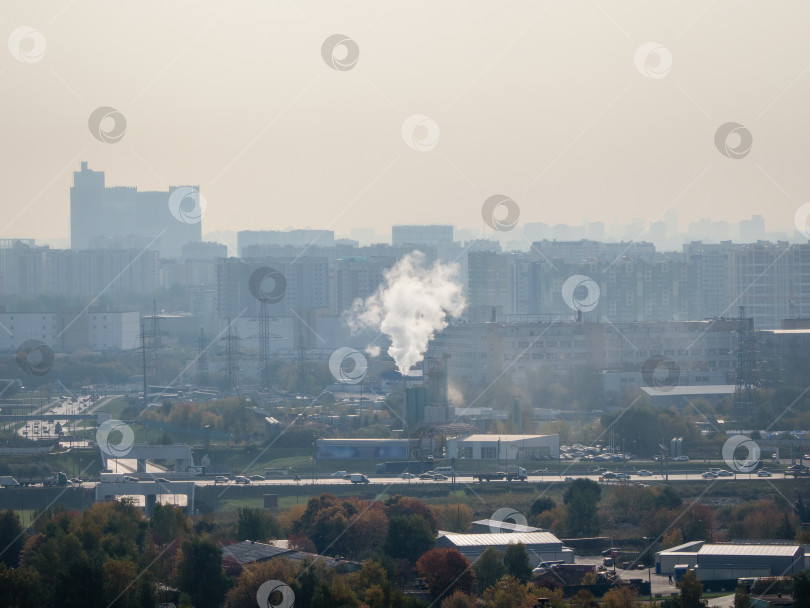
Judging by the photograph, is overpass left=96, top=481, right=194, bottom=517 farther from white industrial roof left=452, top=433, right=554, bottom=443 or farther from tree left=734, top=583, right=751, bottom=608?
tree left=734, top=583, right=751, bottom=608

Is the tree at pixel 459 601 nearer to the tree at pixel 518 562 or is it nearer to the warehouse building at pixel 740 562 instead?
the tree at pixel 518 562

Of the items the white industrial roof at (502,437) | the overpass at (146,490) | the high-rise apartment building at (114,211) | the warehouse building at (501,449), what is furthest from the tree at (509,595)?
the high-rise apartment building at (114,211)

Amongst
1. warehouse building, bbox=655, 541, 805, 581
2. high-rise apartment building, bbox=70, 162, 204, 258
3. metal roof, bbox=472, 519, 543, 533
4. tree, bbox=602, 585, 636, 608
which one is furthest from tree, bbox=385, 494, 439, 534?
high-rise apartment building, bbox=70, 162, 204, 258

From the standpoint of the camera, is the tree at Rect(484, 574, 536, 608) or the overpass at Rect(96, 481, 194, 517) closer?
the tree at Rect(484, 574, 536, 608)

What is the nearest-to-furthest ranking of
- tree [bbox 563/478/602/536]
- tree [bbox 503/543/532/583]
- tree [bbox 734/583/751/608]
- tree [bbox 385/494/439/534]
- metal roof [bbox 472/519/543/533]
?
tree [bbox 734/583/751/608] → tree [bbox 503/543/532/583] → metal roof [bbox 472/519/543/533] → tree [bbox 385/494/439/534] → tree [bbox 563/478/602/536]

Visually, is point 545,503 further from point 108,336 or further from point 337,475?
point 108,336
